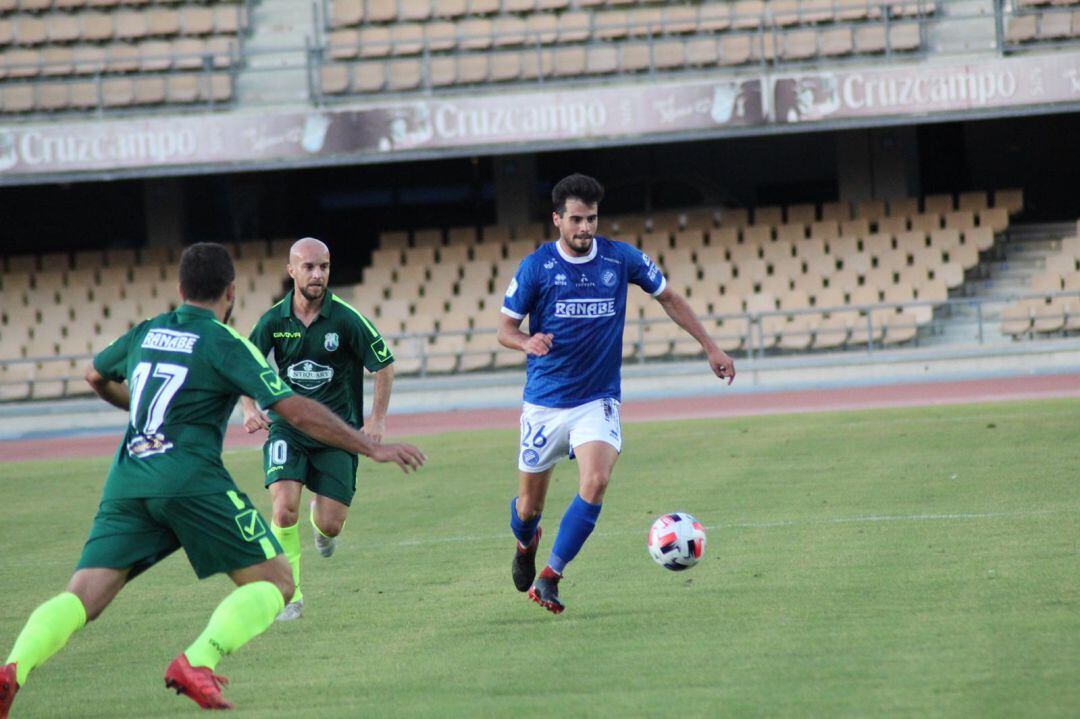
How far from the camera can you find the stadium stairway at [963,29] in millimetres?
23531

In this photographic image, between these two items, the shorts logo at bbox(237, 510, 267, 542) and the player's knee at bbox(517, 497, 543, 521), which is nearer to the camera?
the shorts logo at bbox(237, 510, 267, 542)

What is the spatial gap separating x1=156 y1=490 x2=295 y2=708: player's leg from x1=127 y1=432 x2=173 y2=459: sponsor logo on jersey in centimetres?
21

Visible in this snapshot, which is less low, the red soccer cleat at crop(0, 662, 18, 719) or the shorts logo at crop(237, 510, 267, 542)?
the shorts logo at crop(237, 510, 267, 542)

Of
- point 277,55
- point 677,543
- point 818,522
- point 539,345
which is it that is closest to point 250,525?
point 539,345

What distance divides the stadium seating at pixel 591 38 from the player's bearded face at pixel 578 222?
16108mm

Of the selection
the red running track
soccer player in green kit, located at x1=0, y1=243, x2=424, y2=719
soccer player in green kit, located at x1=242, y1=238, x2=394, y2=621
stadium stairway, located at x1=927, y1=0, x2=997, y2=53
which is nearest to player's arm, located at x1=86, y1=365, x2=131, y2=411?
soccer player in green kit, located at x1=0, y1=243, x2=424, y2=719

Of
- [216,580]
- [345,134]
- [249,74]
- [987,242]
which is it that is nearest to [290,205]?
[249,74]

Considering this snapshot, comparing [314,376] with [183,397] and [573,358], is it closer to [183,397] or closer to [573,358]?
[573,358]

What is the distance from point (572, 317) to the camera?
7.65 metres

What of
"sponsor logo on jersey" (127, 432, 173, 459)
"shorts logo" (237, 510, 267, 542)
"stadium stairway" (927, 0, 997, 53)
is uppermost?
"stadium stairway" (927, 0, 997, 53)

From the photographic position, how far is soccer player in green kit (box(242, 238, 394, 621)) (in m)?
8.04

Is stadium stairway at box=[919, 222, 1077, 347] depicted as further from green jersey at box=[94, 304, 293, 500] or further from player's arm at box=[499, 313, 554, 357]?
green jersey at box=[94, 304, 293, 500]

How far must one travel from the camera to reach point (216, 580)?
30.3 ft

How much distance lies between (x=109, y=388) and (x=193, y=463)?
2.31ft
